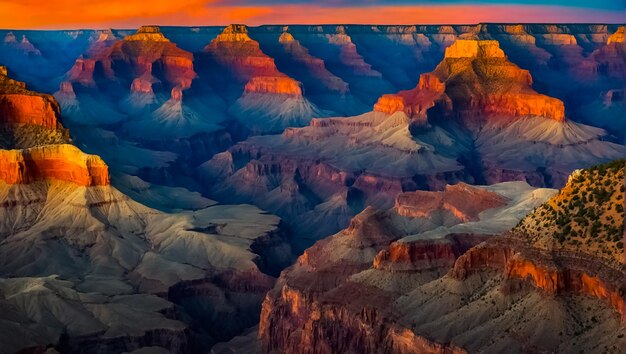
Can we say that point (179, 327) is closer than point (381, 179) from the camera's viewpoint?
Yes

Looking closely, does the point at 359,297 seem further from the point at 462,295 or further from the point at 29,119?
the point at 29,119

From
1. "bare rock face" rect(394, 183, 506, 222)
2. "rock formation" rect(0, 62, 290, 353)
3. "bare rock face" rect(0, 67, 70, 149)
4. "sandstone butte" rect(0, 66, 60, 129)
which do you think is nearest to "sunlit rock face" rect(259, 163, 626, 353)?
"bare rock face" rect(394, 183, 506, 222)

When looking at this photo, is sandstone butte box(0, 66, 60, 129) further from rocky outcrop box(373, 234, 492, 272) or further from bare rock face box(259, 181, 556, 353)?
rocky outcrop box(373, 234, 492, 272)

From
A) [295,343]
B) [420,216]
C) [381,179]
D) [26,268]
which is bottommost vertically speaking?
[295,343]

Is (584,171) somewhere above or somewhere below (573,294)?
above

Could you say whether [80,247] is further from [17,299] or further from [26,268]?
[17,299]

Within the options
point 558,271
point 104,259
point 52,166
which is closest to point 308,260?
point 104,259

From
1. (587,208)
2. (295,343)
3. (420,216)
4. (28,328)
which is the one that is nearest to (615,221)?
(587,208)
